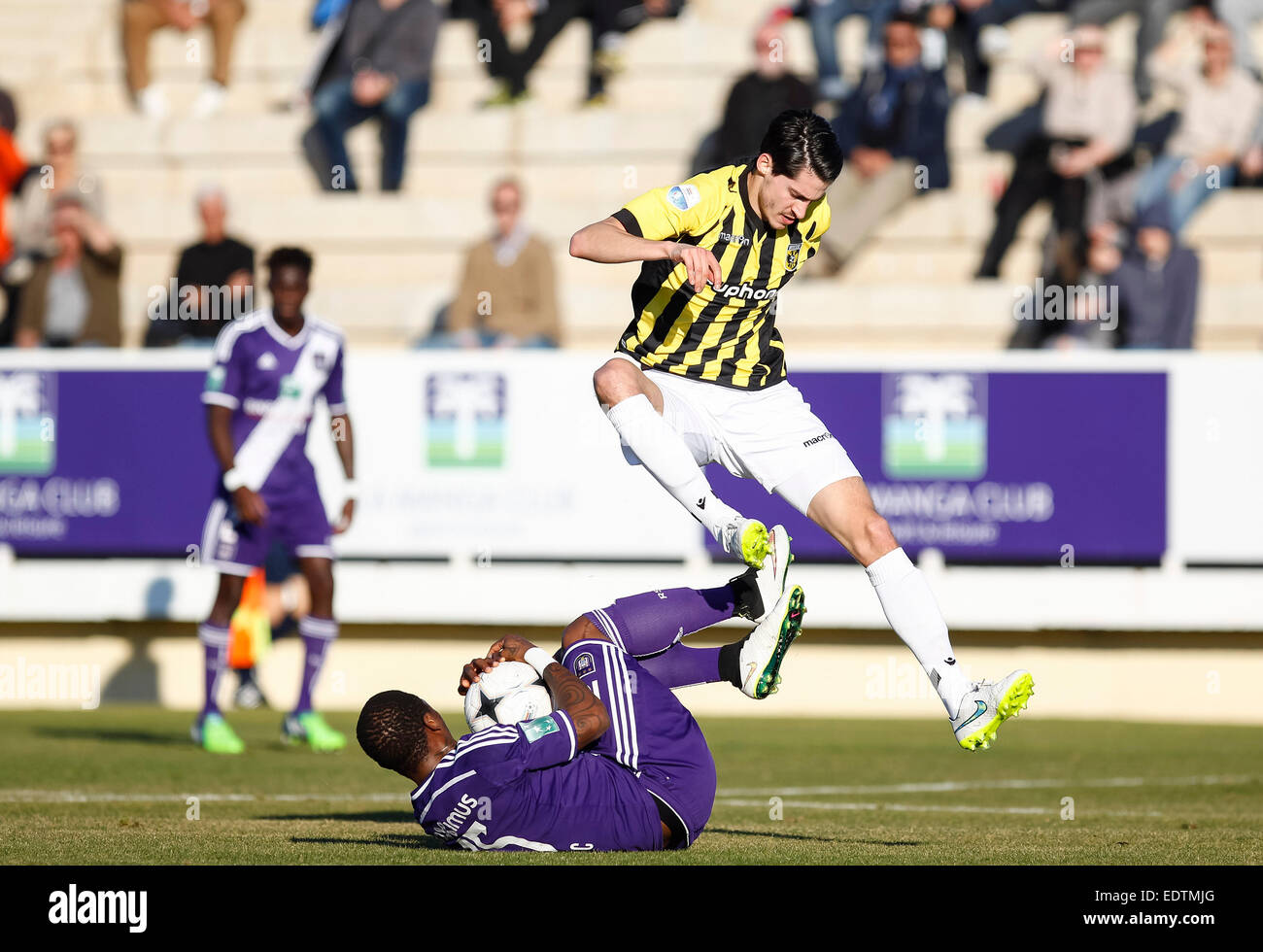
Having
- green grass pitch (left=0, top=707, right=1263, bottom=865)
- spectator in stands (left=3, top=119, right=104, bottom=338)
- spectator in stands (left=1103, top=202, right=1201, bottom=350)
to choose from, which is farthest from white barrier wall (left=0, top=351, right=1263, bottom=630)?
spectator in stands (left=3, top=119, right=104, bottom=338)

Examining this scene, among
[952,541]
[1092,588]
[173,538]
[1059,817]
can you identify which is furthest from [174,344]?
[1059,817]

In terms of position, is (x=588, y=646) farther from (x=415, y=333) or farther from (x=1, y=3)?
(x=1, y=3)

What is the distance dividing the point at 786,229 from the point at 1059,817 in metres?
2.62

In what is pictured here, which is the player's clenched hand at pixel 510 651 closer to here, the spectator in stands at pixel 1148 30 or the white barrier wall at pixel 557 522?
the white barrier wall at pixel 557 522

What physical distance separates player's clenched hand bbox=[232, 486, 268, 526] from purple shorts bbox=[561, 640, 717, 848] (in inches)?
179

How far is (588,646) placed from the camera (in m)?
6.63

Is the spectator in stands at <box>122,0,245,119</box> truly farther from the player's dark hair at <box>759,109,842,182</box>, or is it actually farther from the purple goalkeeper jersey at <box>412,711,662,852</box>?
the purple goalkeeper jersey at <box>412,711,662,852</box>

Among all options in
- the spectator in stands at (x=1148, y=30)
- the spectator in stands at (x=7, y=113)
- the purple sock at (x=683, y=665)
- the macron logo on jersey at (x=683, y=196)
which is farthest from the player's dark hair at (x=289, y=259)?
the spectator in stands at (x=1148, y=30)

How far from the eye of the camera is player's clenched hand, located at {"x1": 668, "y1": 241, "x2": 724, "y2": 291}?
6.55 metres

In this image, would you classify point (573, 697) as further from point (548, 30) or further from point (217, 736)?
point (548, 30)

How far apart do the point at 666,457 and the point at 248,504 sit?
13.4 feet

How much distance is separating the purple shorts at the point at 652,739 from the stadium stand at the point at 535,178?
9.61 m

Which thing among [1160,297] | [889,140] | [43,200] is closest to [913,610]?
[1160,297]

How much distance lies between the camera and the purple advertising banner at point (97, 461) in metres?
13.9
